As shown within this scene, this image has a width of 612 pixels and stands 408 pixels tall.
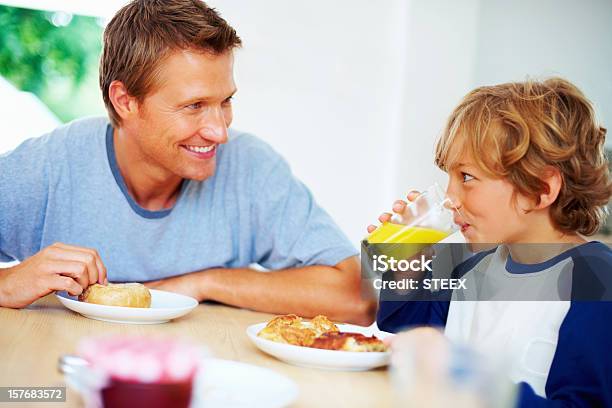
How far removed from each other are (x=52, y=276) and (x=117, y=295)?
14 cm

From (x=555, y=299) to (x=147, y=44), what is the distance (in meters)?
1.00

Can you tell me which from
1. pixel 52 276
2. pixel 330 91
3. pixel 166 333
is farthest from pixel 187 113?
pixel 330 91

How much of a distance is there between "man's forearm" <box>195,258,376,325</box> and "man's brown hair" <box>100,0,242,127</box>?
470 millimetres

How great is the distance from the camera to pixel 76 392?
0.75 meters

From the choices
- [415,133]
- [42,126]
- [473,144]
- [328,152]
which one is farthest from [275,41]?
[473,144]

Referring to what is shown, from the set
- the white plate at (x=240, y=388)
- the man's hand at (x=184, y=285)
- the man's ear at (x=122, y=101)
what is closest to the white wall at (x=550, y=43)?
the man's ear at (x=122, y=101)

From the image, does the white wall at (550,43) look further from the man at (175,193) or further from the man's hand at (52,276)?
the man's hand at (52,276)

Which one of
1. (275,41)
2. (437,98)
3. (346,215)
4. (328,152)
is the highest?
(275,41)

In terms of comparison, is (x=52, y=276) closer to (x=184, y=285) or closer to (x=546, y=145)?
(x=184, y=285)

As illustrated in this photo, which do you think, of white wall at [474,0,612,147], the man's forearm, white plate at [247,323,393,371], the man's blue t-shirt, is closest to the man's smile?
the man's blue t-shirt

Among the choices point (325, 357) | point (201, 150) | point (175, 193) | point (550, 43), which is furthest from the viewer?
point (550, 43)

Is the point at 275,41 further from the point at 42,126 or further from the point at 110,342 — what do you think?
the point at 110,342

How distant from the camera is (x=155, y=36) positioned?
5.15ft

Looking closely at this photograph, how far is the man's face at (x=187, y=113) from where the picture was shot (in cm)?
155
